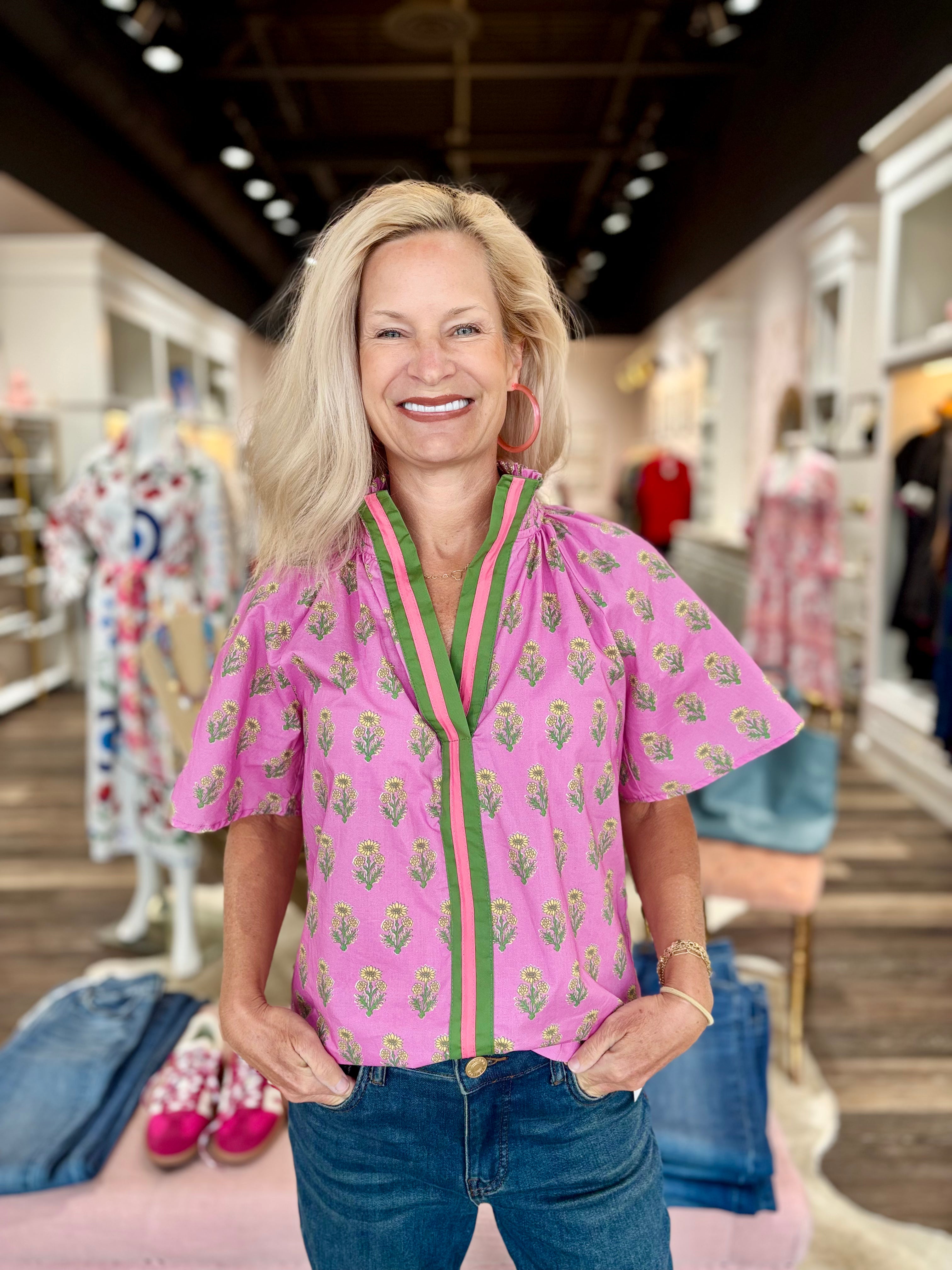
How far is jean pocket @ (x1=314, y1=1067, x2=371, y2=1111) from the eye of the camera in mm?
940

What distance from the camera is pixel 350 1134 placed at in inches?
37.5

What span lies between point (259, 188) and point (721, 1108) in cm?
931

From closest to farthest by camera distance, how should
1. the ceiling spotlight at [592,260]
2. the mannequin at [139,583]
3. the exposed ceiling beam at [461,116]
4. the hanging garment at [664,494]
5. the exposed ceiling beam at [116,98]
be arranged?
the mannequin at [139,583]
the exposed ceiling beam at [116,98]
the exposed ceiling beam at [461,116]
the hanging garment at [664,494]
the ceiling spotlight at [592,260]

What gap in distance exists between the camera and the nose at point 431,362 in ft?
3.17

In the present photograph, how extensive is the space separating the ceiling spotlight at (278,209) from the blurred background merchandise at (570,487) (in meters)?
0.06

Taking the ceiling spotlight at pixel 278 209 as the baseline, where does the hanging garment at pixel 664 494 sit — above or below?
below

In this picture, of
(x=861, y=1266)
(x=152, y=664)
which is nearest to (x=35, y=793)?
(x=152, y=664)

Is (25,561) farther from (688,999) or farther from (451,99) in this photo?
(688,999)

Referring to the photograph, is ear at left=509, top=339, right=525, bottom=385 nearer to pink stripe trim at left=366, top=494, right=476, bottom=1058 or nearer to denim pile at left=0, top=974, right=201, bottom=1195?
pink stripe trim at left=366, top=494, right=476, bottom=1058

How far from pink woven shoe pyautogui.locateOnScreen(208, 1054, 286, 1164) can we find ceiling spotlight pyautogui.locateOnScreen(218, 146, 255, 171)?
7.59m

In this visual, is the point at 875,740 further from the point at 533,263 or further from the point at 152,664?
the point at 533,263

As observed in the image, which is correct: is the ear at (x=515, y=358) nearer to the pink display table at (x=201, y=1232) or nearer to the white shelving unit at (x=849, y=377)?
the pink display table at (x=201, y=1232)

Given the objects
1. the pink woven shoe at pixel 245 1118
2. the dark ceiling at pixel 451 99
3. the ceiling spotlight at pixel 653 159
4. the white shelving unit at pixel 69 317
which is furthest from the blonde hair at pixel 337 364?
the ceiling spotlight at pixel 653 159

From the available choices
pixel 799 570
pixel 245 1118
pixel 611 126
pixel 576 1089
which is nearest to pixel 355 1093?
pixel 576 1089
